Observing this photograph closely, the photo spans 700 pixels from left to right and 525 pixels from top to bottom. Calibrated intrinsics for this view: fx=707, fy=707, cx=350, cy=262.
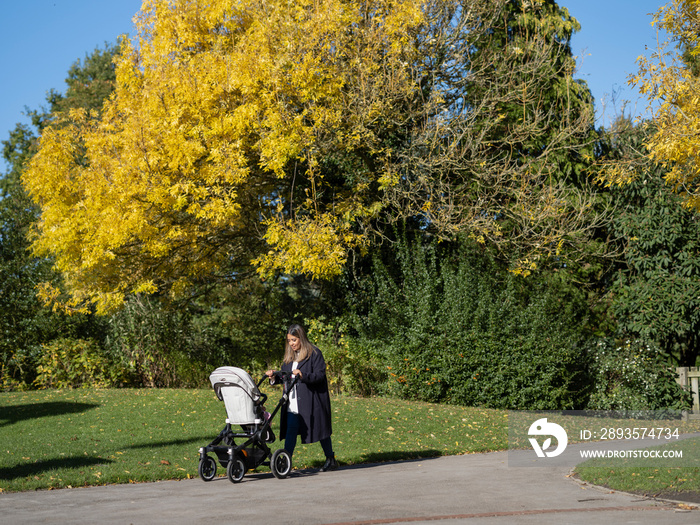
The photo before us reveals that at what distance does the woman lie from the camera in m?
8.24

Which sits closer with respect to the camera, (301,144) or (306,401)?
(306,401)

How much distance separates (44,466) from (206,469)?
2.27 metres

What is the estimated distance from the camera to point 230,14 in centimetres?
1672

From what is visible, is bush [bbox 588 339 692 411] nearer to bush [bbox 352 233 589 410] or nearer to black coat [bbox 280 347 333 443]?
bush [bbox 352 233 589 410]

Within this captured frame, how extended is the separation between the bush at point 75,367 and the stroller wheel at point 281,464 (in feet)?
38.5

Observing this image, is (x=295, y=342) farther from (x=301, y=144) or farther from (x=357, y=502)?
(x=301, y=144)

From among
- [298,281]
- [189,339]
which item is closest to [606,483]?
[189,339]

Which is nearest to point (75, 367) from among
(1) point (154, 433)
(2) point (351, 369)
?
(2) point (351, 369)

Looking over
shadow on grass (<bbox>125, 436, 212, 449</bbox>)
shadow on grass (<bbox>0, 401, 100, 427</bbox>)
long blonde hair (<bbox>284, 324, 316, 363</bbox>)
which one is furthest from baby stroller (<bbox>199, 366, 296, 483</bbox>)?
shadow on grass (<bbox>0, 401, 100, 427</bbox>)

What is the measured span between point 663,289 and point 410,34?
A: 8.52 meters

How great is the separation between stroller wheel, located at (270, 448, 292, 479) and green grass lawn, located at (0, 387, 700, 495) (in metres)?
0.95

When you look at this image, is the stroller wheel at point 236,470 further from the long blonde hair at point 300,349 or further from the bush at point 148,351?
the bush at point 148,351

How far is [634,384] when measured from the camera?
16.2 meters

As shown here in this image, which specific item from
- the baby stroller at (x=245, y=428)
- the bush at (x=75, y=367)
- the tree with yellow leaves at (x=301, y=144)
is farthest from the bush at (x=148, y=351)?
the baby stroller at (x=245, y=428)
